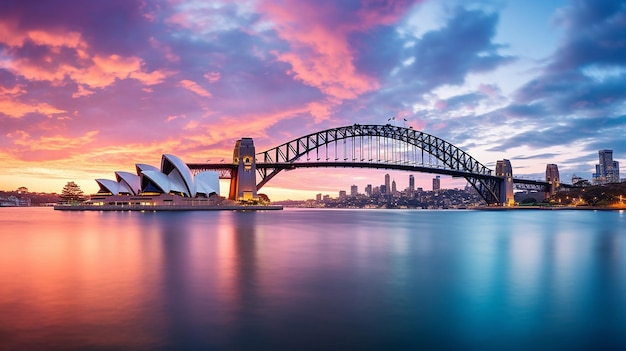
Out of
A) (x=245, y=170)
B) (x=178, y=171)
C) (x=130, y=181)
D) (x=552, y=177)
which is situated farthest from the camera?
(x=552, y=177)

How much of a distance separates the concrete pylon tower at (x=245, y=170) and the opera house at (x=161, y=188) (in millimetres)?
6126

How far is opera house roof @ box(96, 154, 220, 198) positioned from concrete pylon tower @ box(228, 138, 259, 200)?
28.4 feet

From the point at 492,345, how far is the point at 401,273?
8.33m

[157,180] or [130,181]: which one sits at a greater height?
[130,181]

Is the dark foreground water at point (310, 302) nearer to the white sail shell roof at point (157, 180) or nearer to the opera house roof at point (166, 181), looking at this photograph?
the white sail shell roof at point (157, 180)

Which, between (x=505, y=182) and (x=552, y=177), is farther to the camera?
(x=552, y=177)

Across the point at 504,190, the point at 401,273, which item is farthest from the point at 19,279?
the point at 504,190

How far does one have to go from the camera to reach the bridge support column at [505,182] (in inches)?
5202

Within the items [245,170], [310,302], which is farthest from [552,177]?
[310,302]

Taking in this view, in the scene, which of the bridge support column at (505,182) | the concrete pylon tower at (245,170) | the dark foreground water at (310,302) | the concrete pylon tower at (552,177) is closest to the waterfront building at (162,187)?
the concrete pylon tower at (245,170)

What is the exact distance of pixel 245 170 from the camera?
98750 millimetres

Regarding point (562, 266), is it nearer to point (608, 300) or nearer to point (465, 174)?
point (608, 300)

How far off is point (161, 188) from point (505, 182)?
9371cm

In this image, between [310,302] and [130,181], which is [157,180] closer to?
[130,181]
